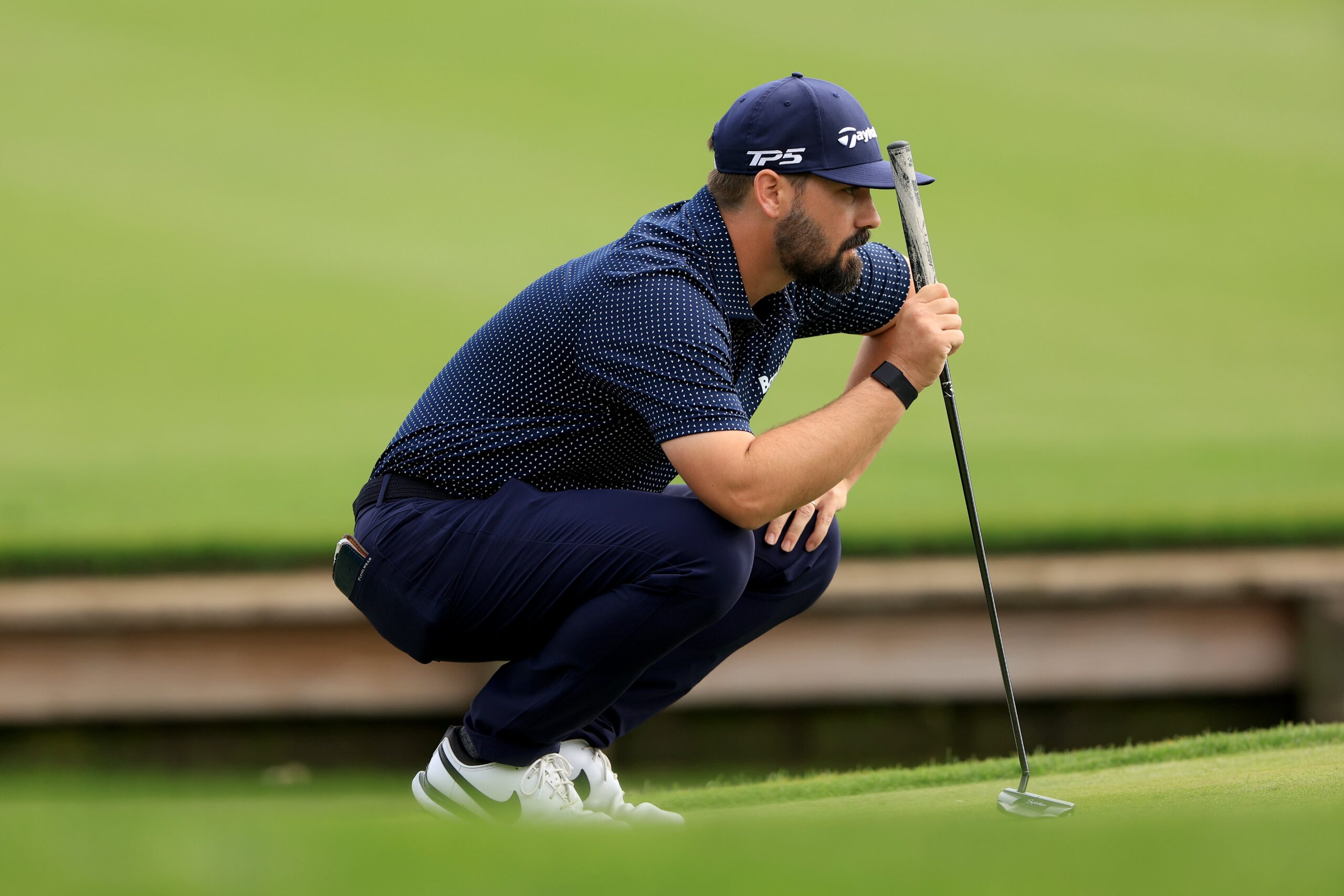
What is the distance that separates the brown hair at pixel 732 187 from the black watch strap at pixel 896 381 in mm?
322

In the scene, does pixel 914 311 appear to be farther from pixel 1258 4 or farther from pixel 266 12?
pixel 1258 4

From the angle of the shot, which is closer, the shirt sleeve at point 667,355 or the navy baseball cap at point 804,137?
the shirt sleeve at point 667,355

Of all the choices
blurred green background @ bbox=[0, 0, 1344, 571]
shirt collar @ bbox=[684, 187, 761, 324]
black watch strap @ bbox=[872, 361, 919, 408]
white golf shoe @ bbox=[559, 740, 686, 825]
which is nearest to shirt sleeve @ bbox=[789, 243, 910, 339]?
shirt collar @ bbox=[684, 187, 761, 324]

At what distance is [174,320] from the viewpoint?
755 cm

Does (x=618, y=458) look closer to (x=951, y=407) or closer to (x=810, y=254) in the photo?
(x=810, y=254)

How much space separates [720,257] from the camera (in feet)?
7.59

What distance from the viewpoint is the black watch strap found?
2246mm

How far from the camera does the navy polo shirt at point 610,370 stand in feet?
7.09

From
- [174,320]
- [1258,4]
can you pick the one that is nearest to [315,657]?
[174,320]

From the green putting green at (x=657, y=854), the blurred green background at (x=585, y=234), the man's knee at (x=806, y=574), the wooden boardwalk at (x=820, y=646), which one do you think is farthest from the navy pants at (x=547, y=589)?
the blurred green background at (x=585, y=234)

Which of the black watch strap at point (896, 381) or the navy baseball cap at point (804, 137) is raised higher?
the navy baseball cap at point (804, 137)

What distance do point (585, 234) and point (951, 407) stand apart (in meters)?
6.13

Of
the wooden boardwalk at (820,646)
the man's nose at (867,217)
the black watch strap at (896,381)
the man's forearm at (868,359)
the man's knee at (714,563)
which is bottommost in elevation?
the wooden boardwalk at (820,646)

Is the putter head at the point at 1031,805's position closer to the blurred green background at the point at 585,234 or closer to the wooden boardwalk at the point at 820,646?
the wooden boardwalk at the point at 820,646
